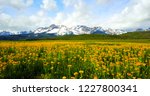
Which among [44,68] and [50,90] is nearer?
[50,90]

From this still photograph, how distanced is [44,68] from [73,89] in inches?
175

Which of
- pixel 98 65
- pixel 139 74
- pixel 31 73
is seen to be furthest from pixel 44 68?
pixel 139 74

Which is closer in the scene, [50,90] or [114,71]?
[50,90]

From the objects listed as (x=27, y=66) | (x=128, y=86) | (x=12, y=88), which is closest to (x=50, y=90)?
(x=12, y=88)

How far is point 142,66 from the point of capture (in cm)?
1188

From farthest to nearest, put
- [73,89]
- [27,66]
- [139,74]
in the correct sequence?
1. [27,66]
2. [139,74]
3. [73,89]

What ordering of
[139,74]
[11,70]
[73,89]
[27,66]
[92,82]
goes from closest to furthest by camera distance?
[73,89]
[92,82]
[139,74]
[11,70]
[27,66]

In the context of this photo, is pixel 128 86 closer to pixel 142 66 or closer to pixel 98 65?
pixel 98 65

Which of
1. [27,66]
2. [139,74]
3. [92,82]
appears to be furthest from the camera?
[27,66]

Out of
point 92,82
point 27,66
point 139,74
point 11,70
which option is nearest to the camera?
point 92,82

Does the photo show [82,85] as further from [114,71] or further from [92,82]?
[114,71]

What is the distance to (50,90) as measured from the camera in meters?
7.67

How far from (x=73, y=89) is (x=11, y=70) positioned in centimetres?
451

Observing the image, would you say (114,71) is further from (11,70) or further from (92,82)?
(11,70)
